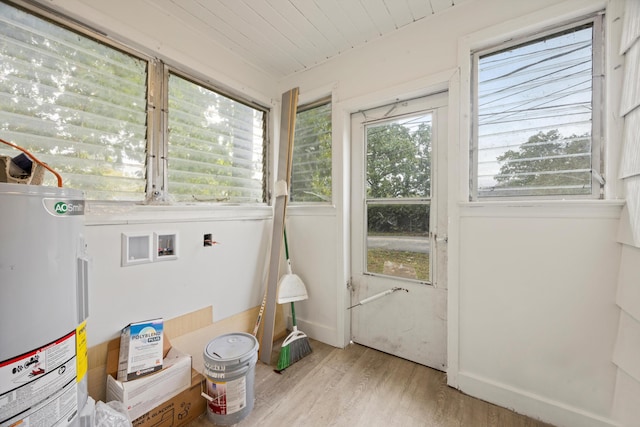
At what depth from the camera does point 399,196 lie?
2.11m

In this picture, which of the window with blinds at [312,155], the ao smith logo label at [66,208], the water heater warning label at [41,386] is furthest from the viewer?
the window with blinds at [312,155]

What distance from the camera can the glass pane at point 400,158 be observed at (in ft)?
6.55

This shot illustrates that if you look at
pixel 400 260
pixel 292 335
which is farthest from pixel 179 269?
pixel 400 260

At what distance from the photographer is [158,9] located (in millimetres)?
1683

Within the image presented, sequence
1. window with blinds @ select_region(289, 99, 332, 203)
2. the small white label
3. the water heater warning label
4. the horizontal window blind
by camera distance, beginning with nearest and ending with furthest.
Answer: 1. the water heater warning label
2. the horizontal window blind
3. the small white label
4. window with blinds @ select_region(289, 99, 332, 203)

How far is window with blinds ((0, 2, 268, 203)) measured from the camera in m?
1.26

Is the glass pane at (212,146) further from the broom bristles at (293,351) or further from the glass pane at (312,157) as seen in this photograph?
the broom bristles at (293,351)

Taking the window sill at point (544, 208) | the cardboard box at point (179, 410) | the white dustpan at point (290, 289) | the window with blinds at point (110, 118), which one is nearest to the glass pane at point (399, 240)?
the window sill at point (544, 208)

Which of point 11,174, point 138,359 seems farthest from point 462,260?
point 11,174

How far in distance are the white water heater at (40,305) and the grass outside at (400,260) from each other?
188cm

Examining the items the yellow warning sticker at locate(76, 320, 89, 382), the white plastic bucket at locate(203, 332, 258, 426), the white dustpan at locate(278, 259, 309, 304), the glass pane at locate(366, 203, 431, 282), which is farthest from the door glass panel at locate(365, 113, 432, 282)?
the yellow warning sticker at locate(76, 320, 89, 382)

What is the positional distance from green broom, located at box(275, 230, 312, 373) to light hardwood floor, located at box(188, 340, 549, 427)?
6cm

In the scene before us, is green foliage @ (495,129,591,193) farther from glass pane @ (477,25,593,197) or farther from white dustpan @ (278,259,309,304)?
white dustpan @ (278,259,309,304)

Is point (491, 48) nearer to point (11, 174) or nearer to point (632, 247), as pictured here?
point (632, 247)
